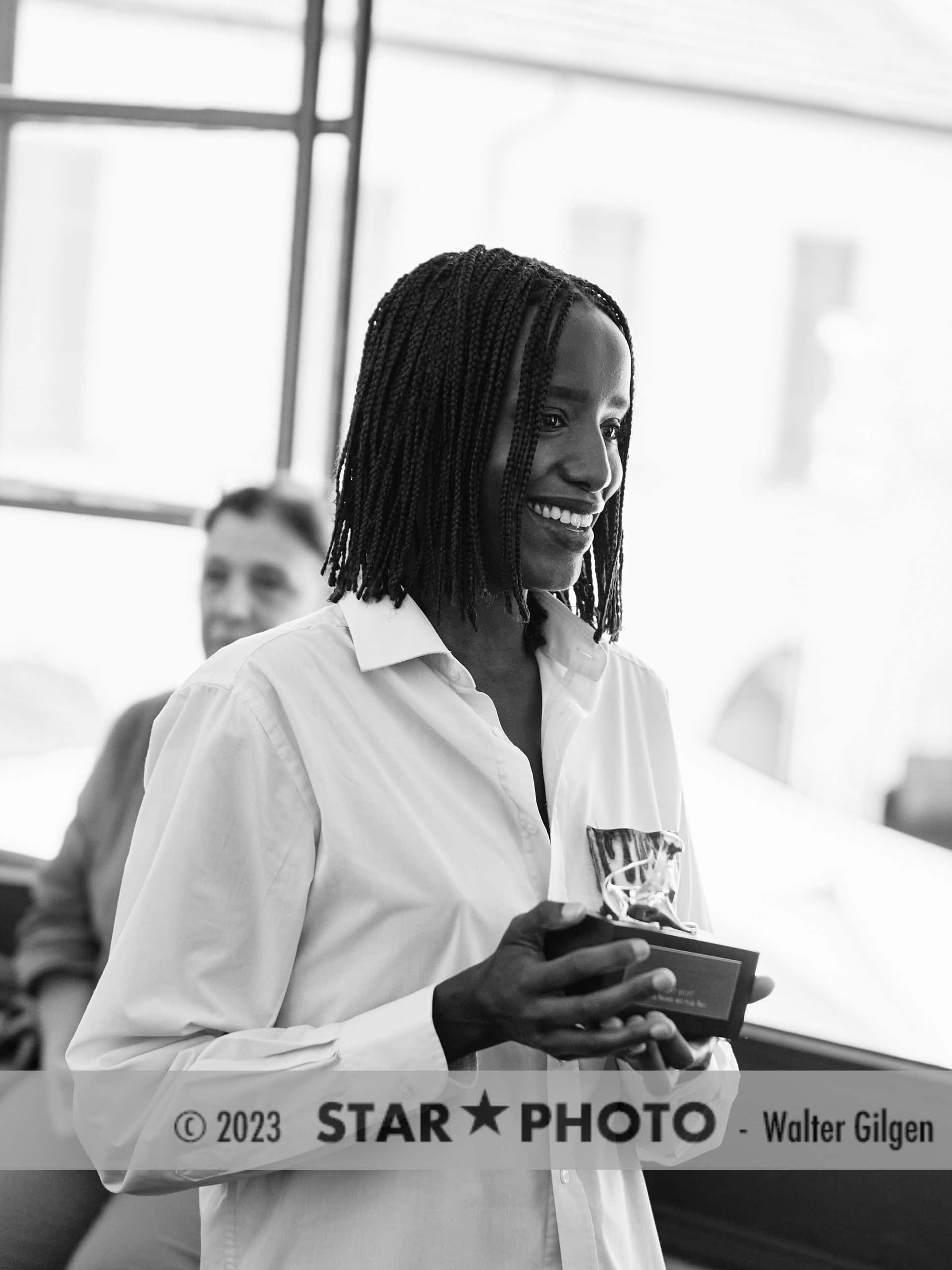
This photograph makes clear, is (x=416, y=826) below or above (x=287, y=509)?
below

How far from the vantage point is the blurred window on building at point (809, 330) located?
2883mm

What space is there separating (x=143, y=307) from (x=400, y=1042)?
2.36 m

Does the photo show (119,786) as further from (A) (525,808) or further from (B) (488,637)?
(A) (525,808)

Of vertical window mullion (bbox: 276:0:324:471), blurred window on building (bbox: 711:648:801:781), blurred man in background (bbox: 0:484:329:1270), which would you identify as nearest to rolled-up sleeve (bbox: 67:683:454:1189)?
blurred man in background (bbox: 0:484:329:1270)

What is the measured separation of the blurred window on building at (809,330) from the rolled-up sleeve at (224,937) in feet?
7.12

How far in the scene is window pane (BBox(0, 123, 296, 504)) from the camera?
107 inches

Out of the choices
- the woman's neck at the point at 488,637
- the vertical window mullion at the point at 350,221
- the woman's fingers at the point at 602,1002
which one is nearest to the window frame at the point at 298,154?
the vertical window mullion at the point at 350,221

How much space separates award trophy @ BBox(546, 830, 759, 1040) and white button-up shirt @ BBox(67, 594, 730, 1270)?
0.07 meters

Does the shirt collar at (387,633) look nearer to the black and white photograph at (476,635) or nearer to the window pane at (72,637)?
the black and white photograph at (476,635)

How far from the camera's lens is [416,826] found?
0.91 metres

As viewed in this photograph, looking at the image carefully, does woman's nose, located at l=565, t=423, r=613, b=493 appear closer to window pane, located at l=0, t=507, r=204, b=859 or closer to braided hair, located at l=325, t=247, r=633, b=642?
braided hair, located at l=325, t=247, r=633, b=642

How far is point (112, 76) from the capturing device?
9.05ft

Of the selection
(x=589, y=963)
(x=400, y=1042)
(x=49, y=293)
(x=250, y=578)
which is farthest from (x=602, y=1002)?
(x=49, y=293)

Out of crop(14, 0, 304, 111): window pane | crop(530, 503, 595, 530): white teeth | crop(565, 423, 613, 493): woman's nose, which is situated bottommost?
crop(530, 503, 595, 530): white teeth
